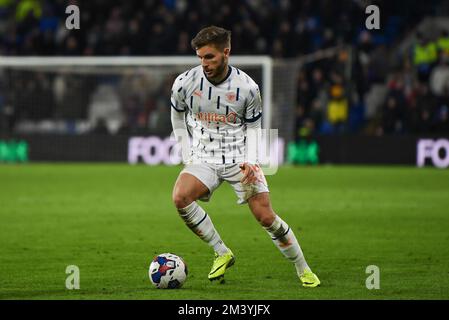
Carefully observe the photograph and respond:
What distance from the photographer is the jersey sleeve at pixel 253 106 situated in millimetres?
8078

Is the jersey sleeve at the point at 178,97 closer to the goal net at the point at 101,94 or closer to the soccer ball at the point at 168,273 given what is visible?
the soccer ball at the point at 168,273

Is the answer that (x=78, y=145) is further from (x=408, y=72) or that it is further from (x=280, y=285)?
(x=280, y=285)

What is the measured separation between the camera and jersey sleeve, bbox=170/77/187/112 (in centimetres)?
812

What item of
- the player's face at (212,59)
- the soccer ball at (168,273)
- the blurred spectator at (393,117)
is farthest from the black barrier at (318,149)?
the soccer ball at (168,273)

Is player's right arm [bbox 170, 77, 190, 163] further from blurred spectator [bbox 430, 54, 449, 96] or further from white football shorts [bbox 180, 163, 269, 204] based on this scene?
blurred spectator [bbox 430, 54, 449, 96]

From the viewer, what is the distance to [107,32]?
27.7 metres

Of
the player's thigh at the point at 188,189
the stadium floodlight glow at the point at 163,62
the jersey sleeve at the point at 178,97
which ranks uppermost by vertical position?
the stadium floodlight glow at the point at 163,62

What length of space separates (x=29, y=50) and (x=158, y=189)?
1115 cm

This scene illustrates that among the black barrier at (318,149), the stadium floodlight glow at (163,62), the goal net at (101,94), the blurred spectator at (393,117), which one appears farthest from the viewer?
the goal net at (101,94)

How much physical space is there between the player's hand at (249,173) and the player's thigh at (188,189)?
36 centimetres

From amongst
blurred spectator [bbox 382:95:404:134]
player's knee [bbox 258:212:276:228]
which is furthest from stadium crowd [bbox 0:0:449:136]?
player's knee [bbox 258:212:276:228]

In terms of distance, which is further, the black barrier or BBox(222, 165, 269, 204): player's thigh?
the black barrier

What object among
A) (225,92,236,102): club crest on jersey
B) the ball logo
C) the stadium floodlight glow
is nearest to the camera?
(225,92,236,102): club crest on jersey

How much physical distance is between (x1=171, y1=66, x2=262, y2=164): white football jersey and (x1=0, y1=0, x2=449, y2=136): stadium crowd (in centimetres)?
1562
